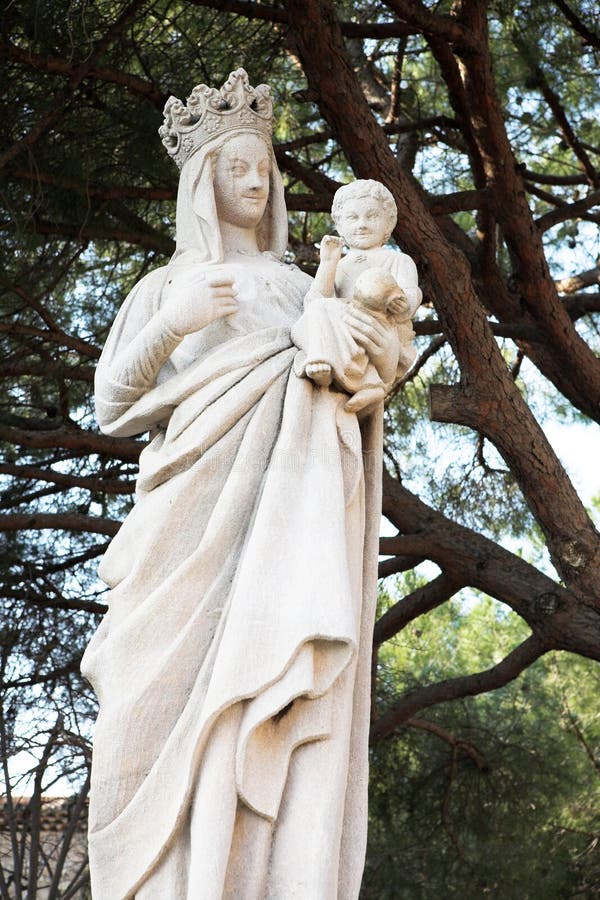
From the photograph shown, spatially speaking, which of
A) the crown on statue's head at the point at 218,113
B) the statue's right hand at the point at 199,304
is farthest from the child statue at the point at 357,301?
the crown on statue's head at the point at 218,113

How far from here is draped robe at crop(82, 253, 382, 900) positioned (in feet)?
11.6

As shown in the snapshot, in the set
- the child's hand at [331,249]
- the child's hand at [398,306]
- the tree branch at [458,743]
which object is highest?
the tree branch at [458,743]

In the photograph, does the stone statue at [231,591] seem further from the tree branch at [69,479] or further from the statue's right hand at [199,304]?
the tree branch at [69,479]

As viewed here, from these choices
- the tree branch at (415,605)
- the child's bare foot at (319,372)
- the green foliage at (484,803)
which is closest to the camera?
the child's bare foot at (319,372)

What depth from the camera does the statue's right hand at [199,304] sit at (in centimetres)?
400

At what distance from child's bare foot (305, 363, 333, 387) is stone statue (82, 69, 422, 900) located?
0.10 feet

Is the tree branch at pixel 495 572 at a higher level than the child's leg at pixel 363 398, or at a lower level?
higher

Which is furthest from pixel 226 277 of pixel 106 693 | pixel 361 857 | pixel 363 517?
pixel 361 857

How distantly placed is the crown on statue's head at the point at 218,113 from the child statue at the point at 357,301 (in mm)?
419

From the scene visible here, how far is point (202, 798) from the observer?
351 centimetres

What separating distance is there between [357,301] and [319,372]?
21 centimetres

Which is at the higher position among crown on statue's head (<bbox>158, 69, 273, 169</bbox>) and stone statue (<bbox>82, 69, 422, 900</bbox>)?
crown on statue's head (<bbox>158, 69, 273, 169</bbox>)

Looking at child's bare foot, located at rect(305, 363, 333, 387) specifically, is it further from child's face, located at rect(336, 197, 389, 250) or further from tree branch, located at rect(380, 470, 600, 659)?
→ tree branch, located at rect(380, 470, 600, 659)

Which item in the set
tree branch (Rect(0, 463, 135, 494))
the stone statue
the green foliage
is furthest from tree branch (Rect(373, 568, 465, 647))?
the stone statue
